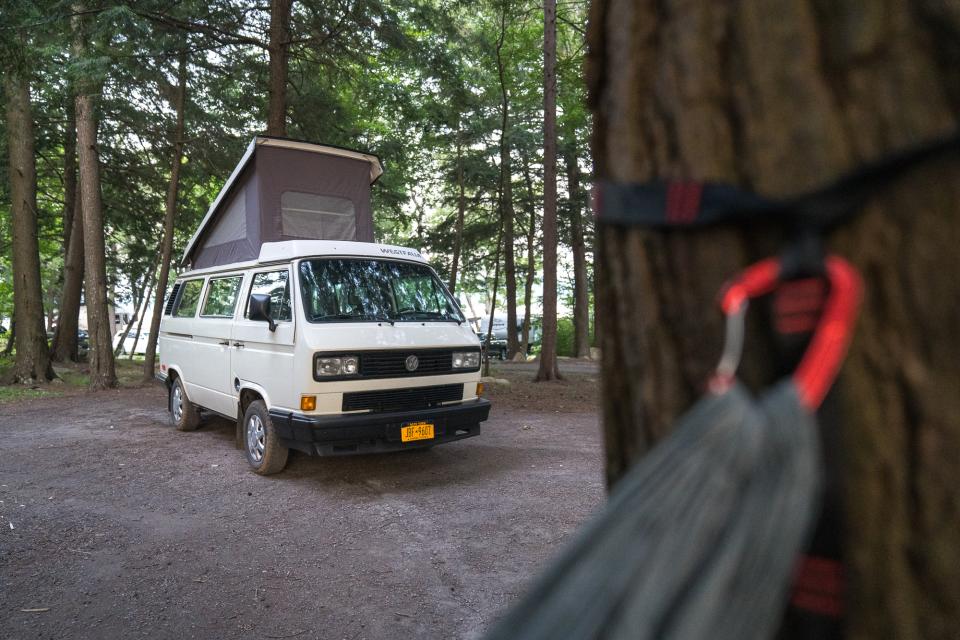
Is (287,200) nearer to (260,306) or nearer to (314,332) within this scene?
(260,306)

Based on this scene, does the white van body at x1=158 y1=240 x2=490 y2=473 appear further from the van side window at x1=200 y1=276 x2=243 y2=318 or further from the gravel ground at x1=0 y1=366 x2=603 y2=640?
the gravel ground at x1=0 y1=366 x2=603 y2=640

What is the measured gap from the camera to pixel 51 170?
19.3m

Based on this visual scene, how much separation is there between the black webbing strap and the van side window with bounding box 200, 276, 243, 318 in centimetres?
715

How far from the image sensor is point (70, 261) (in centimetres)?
1770

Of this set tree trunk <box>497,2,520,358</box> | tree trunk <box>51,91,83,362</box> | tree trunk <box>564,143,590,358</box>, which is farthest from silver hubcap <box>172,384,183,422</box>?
tree trunk <box>564,143,590,358</box>

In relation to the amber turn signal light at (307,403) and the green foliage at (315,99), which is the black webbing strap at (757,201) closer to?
the amber turn signal light at (307,403)

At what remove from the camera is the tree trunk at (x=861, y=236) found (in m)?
0.91

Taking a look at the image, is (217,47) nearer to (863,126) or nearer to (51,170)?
(51,170)

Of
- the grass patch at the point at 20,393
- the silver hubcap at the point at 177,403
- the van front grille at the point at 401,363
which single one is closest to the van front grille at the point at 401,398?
the van front grille at the point at 401,363

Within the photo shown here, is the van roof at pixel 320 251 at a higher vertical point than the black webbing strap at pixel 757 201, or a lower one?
higher

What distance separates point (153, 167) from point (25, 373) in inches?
245

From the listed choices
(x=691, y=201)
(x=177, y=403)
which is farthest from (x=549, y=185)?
(x=691, y=201)

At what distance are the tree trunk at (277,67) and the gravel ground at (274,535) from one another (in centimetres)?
641

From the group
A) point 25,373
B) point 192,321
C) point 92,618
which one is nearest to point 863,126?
point 92,618
